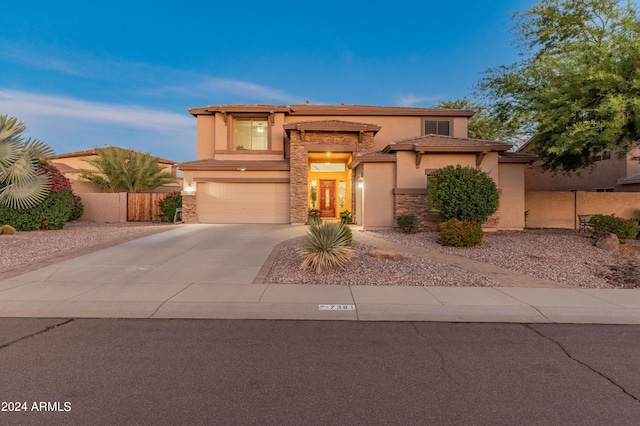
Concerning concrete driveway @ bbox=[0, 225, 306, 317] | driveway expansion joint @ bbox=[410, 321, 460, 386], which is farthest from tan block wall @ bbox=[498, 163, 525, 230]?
driveway expansion joint @ bbox=[410, 321, 460, 386]

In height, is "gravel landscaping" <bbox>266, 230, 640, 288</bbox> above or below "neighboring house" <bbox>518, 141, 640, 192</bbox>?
below

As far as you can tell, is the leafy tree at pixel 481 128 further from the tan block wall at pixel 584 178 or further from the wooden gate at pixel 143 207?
the wooden gate at pixel 143 207

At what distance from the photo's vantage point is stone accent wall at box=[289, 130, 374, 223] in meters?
18.4

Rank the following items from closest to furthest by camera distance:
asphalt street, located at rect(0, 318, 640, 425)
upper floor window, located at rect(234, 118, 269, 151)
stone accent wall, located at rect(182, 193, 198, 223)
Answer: asphalt street, located at rect(0, 318, 640, 425) → stone accent wall, located at rect(182, 193, 198, 223) → upper floor window, located at rect(234, 118, 269, 151)

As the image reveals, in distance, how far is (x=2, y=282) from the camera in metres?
7.24

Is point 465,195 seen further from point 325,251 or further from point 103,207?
point 103,207

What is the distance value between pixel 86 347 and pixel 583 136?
1318cm

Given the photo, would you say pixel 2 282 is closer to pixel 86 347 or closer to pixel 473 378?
pixel 86 347

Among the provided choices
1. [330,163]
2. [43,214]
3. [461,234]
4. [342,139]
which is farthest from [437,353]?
[330,163]

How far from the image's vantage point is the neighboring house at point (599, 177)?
2232 cm

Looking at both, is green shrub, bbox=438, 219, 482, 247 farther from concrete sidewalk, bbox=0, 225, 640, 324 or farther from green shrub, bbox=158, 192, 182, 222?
green shrub, bbox=158, 192, 182, 222

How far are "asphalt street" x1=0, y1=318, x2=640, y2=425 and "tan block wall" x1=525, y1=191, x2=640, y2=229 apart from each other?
1503 cm

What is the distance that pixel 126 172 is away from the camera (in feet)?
78.5

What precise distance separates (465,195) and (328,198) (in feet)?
34.6
